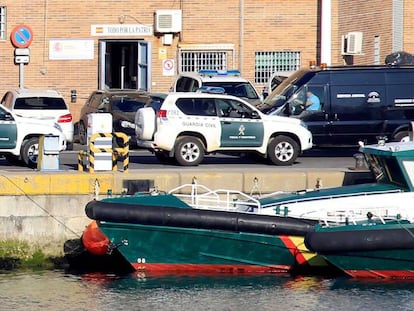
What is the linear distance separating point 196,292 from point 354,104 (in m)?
9.47

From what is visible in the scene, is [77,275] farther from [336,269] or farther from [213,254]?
[336,269]

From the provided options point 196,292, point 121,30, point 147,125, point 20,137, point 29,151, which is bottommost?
point 196,292

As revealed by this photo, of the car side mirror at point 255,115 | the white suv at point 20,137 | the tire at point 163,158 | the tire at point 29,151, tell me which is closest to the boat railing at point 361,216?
the car side mirror at point 255,115

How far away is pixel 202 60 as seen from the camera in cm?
3950

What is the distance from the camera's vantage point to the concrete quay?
2145 centimetres

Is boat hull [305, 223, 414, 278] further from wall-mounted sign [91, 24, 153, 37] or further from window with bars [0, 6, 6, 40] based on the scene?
window with bars [0, 6, 6, 40]

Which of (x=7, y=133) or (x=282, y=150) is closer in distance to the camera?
(x=7, y=133)

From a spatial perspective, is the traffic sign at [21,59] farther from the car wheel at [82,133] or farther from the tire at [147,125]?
the tire at [147,125]

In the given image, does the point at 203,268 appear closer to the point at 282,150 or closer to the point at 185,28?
the point at 282,150

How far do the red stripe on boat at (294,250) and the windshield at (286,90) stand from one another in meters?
8.11

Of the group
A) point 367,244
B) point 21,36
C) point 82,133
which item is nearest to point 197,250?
point 367,244

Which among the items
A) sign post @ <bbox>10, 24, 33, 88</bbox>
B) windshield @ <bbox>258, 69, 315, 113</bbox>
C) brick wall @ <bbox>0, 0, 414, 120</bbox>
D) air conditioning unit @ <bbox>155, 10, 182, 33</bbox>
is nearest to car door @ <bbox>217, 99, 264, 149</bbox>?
windshield @ <bbox>258, 69, 315, 113</bbox>

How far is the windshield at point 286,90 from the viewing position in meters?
28.1

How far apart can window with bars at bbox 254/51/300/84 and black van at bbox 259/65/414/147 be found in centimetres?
1129
